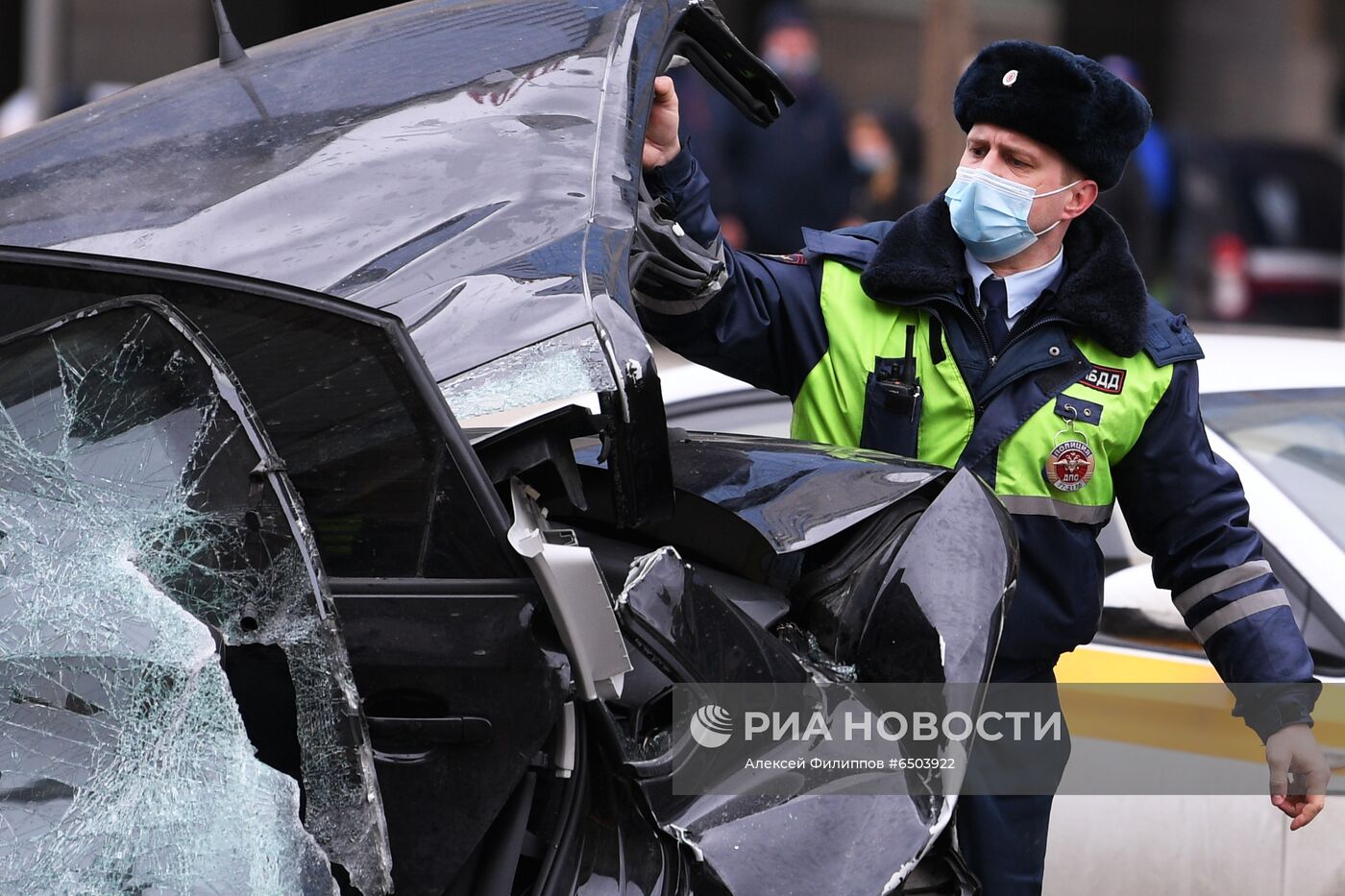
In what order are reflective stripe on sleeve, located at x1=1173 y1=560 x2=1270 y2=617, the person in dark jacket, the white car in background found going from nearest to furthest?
reflective stripe on sleeve, located at x1=1173 y1=560 x2=1270 y2=617
the white car in background
the person in dark jacket

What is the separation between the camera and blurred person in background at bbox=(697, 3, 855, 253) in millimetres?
7680

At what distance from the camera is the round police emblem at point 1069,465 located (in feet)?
8.49

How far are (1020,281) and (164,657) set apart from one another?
1.51m

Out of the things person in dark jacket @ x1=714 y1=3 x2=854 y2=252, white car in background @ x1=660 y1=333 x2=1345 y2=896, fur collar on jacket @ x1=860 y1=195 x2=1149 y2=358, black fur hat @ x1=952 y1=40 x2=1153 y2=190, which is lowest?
person in dark jacket @ x1=714 y1=3 x2=854 y2=252

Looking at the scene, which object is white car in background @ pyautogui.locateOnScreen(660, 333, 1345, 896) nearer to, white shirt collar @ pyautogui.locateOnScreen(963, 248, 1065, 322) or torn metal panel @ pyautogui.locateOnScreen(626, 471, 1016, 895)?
white shirt collar @ pyautogui.locateOnScreen(963, 248, 1065, 322)

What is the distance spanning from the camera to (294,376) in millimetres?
1902

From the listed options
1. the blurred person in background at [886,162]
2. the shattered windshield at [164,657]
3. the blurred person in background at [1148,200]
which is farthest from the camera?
the blurred person in background at [1148,200]

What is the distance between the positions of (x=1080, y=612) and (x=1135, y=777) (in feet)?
1.66

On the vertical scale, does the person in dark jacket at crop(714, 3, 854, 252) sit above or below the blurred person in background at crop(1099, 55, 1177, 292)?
above

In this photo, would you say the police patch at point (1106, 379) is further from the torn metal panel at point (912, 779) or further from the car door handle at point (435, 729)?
the car door handle at point (435, 729)

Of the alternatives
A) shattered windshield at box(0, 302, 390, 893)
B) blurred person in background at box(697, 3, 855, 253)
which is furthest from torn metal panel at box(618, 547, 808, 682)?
blurred person in background at box(697, 3, 855, 253)

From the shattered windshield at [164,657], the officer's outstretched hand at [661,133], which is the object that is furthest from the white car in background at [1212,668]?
the shattered windshield at [164,657]

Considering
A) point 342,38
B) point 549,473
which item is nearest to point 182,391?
point 549,473

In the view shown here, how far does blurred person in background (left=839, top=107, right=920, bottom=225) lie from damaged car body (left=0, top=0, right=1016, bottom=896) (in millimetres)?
6532
